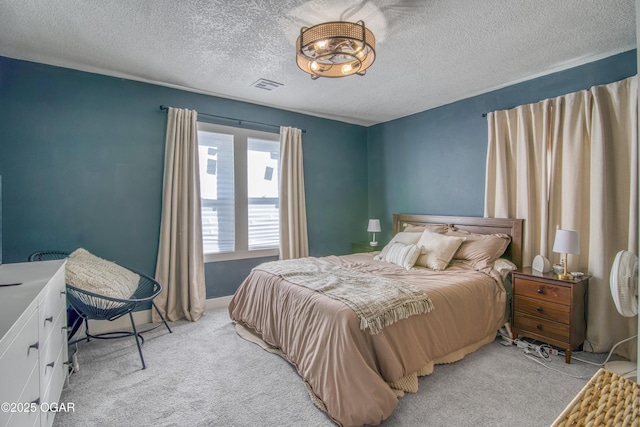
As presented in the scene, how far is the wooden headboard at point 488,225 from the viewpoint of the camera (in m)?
3.17

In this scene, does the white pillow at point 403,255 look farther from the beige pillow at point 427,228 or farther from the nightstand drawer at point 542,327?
the nightstand drawer at point 542,327

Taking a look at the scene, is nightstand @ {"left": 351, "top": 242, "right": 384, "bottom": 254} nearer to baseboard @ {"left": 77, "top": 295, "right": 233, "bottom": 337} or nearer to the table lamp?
the table lamp

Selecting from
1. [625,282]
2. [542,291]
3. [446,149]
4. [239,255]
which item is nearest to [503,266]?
[542,291]

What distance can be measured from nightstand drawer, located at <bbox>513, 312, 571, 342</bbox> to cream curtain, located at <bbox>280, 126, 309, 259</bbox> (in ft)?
8.58

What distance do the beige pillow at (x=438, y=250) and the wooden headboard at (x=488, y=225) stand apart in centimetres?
40

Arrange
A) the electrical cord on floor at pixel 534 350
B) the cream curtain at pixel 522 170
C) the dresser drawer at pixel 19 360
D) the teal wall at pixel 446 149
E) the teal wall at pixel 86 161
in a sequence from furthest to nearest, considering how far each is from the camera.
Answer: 1. the cream curtain at pixel 522 170
2. the teal wall at pixel 446 149
3. the teal wall at pixel 86 161
4. the electrical cord on floor at pixel 534 350
5. the dresser drawer at pixel 19 360

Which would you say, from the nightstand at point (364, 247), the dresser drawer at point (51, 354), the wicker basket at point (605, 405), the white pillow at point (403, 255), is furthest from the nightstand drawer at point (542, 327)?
the dresser drawer at point (51, 354)

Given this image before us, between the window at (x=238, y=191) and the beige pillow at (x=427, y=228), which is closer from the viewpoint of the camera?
the beige pillow at (x=427, y=228)

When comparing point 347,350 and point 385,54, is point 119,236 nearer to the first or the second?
point 347,350

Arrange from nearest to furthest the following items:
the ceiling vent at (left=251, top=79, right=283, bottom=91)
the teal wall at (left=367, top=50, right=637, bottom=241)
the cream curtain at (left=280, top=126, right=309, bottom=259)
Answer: the teal wall at (left=367, top=50, right=637, bottom=241) → the ceiling vent at (left=251, top=79, right=283, bottom=91) → the cream curtain at (left=280, top=126, right=309, bottom=259)

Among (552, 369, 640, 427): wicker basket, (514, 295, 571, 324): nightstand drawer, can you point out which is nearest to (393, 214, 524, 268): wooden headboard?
(514, 295, 571, 324): nightstand drawer

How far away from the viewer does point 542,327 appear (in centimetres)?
261

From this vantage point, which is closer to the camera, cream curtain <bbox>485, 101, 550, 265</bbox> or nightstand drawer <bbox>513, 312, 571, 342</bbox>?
nightstand drawer <bbox>513, 312, 571, 342</bbox>

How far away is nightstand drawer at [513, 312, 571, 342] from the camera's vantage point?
8.14 ft
